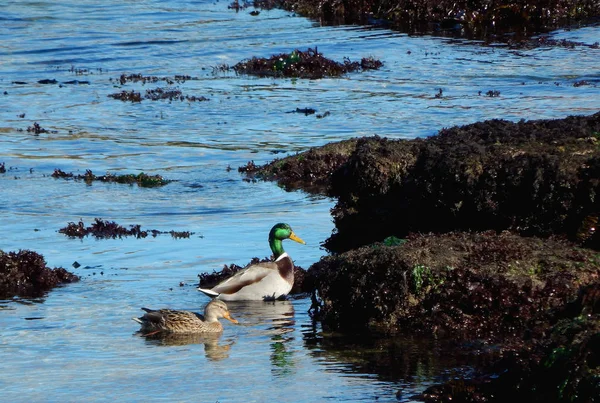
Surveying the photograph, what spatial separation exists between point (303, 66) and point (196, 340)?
17.6m

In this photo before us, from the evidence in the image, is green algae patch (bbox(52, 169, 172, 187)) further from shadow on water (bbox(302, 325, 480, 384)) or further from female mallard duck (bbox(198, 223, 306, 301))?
shadow on water (bbox(302, 325, 480, 384))

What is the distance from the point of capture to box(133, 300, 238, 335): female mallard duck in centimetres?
979

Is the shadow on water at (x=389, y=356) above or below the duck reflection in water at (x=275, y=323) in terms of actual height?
above

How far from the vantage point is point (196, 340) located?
9.80 metres

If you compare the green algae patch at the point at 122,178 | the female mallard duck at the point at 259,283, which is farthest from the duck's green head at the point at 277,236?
the green algae patch at the point at 122,178

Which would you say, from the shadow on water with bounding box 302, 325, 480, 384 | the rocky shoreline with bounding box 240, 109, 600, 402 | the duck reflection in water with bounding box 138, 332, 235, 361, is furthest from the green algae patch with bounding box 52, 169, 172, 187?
the shadow on water with bounding box 302, 325, 480, 384

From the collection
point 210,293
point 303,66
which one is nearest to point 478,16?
point 303,66

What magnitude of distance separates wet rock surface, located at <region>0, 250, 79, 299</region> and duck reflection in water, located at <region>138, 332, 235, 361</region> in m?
1.96

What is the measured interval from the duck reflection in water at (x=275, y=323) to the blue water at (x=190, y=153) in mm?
26

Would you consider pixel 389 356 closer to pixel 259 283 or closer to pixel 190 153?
pixel 259 283

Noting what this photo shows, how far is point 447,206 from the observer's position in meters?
11.3

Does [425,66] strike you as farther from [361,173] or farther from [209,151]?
[361,173]

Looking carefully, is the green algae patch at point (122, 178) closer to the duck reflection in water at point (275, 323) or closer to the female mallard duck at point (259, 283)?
the female mallard duck at point (259, 283)

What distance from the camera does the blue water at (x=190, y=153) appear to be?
8586 mm
